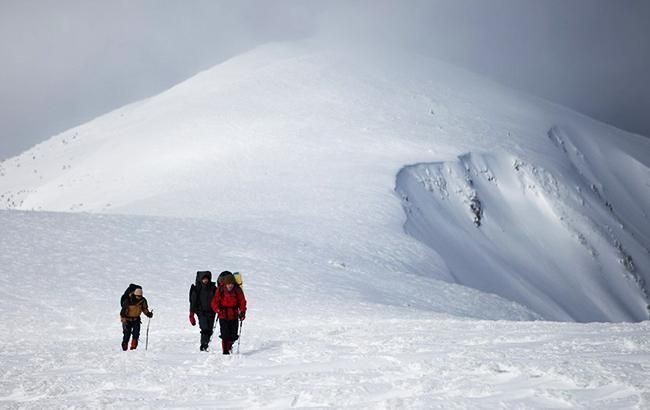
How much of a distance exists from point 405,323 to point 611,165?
69.0 meters

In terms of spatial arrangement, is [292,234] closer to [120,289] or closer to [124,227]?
[124,227]

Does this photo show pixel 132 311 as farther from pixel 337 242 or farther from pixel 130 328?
pixel 337 242

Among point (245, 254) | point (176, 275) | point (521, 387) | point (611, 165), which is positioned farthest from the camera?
point (611, 165)

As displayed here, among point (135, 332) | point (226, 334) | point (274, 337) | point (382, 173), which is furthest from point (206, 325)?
point (382, 173)

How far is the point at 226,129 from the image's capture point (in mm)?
56812

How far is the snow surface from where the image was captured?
10.1 m

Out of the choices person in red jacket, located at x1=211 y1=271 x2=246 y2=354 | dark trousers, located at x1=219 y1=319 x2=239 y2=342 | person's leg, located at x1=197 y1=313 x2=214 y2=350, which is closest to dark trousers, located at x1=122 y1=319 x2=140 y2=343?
person's leg, located at x1=197 y1=313 x2=214 y2=350

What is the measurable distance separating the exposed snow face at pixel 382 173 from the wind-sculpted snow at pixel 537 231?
7.0 inches

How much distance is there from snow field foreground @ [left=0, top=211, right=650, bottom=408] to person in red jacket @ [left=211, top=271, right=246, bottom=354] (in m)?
0.53

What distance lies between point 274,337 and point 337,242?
16170 millimetres

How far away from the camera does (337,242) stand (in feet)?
102

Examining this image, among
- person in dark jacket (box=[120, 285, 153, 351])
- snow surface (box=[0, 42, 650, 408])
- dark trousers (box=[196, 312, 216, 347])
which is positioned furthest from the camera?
person in dark jacket (box=[120, 285, 153, 351])

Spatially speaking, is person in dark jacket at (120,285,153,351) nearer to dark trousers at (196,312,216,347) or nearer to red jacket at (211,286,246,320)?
dark trousers at (196,312,216,347)

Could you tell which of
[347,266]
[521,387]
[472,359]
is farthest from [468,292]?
[521,387]
